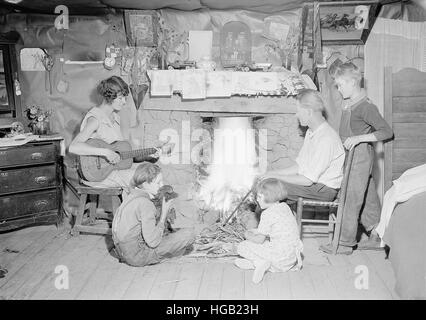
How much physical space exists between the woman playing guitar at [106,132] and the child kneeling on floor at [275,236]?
4.95 ft

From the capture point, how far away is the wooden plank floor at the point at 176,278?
11.7 feet

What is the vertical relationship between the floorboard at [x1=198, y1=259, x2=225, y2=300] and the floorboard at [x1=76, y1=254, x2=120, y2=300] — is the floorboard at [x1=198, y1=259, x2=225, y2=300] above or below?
below

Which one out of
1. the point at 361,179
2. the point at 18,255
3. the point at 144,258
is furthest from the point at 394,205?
the point at 18,255

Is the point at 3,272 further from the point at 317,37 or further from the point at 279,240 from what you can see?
the point at 317,37

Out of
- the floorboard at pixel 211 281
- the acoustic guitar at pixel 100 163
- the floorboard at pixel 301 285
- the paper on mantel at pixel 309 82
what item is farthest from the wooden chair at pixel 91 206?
the paper on mantel at pixel 309 82

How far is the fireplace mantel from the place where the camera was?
5.43m

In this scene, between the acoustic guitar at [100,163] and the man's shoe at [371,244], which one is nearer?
the man's shoe at [371,244]

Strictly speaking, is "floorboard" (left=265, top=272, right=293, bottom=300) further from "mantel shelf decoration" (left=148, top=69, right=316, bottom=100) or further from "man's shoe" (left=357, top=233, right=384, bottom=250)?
"mantel shelf decoration" (left=148, top=69, right=316, bottom=100)

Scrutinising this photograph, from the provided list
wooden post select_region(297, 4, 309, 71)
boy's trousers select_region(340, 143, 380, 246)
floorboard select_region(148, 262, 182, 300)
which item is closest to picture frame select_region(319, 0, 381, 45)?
wooden post select_region(297, 4, 309, 71)

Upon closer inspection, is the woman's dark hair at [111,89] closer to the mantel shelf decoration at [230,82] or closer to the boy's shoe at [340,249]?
the mantel shelf decoration at [230,82]

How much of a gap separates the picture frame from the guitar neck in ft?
7.54

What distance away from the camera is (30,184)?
508 cm

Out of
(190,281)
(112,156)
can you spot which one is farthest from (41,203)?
(190,281)

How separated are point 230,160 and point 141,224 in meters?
1.94
